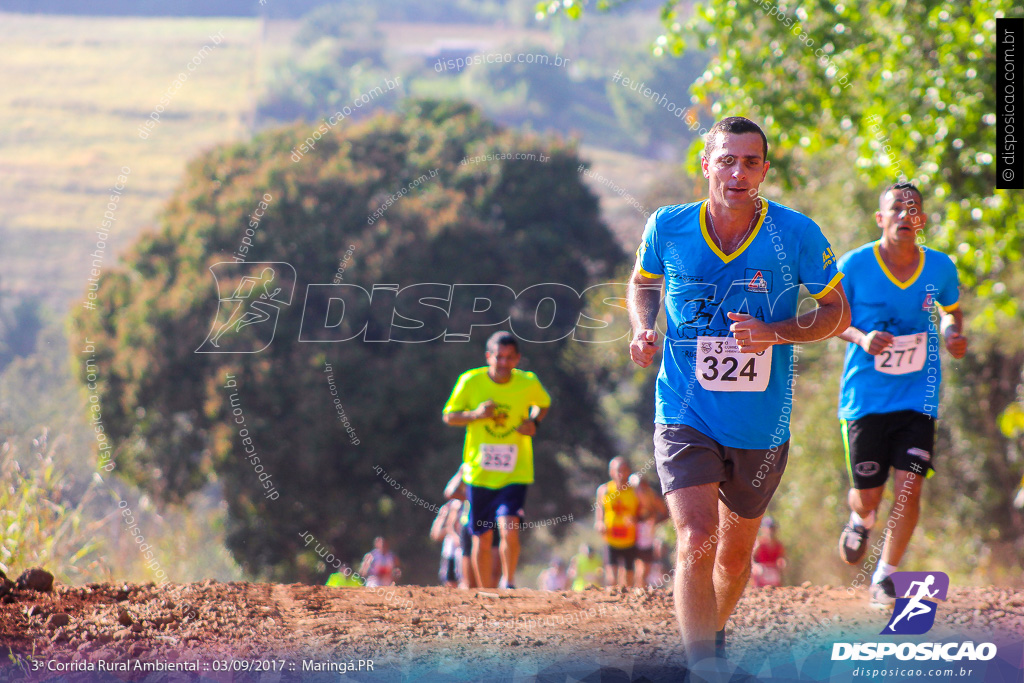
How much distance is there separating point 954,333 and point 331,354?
12833 mm

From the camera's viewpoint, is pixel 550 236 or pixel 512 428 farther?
pixel 550 236

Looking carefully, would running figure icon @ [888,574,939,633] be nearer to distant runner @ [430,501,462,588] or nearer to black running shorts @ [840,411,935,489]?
black running shorts @ [840,411,935,489]

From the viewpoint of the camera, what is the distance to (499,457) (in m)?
6.15

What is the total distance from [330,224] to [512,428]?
13.0m

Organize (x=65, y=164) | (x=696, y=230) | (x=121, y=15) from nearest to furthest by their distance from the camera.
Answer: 1. (x=696, y=230)
2. (x=65, y=164)
3. (x=121, y=15)

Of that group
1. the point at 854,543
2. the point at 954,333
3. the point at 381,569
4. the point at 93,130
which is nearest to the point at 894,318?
the point at 954,333

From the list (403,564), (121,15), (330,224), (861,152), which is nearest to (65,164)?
(121,15)

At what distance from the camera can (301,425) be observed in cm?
1623

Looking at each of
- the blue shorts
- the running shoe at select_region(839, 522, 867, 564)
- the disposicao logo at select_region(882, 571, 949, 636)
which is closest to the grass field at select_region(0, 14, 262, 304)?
the blue shorts

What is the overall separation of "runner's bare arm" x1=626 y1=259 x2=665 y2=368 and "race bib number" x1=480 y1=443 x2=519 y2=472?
2.56 meters

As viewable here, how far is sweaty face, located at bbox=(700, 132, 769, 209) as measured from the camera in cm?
355

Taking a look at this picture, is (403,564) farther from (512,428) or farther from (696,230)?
(696,230)

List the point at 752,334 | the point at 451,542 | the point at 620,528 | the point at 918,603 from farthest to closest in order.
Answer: the point at 620,528, the point at 451,542, the point at 918,603, the point at 752,334

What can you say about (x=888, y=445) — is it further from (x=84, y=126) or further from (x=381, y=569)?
(x=84, y=126)
